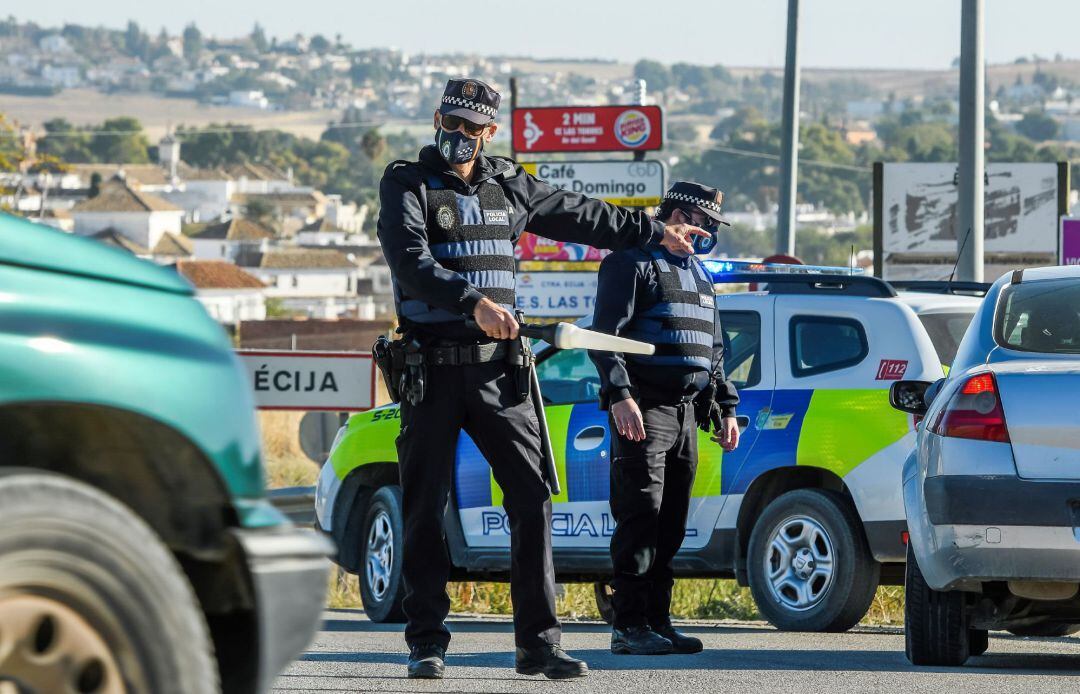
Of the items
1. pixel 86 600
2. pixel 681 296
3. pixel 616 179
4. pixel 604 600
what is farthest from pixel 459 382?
pixel 616 179

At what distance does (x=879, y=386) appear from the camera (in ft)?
29.1

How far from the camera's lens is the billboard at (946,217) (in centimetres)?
2006

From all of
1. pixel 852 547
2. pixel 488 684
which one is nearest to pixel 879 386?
pixel 852 547

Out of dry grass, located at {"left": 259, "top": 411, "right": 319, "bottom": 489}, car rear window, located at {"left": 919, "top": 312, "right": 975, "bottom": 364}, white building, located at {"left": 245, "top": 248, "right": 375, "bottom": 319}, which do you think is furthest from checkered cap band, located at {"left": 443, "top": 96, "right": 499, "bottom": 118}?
white building, located at {"left": 245, "top": 248, "right": 375, "bottom": 319}

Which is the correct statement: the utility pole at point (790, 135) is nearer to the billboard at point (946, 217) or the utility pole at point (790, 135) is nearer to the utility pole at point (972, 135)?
the billboard at point (946, 217)

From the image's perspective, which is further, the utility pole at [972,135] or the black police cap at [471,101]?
the utility pole at [972,135]

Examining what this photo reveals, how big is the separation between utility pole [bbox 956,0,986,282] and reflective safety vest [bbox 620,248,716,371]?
789 cm

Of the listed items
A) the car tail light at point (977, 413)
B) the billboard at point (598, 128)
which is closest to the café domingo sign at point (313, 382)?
the car tail light at point (977, 413)

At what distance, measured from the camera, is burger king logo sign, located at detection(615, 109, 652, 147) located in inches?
932

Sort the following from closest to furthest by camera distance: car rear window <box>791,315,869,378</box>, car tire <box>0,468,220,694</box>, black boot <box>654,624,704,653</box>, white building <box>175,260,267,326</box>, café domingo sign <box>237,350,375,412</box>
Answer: car tire <box>0,468,220,694</box>, black boot <box>654,624,704,653</box>, car rear window <box>791,315,869,378</box>, café domingo sign <box>237,350,375,412</box>, white building <box>175,260,267,326</box>

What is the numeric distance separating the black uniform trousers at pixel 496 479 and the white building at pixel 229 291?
130 metres

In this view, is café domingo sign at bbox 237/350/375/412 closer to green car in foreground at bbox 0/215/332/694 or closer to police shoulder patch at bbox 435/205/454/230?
police shoulder patch at bbox 435/205/454/230

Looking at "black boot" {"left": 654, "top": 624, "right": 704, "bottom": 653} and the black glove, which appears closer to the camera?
"black boot" {"left": 654, "top": 624, "right": 704, "bottom": 653}

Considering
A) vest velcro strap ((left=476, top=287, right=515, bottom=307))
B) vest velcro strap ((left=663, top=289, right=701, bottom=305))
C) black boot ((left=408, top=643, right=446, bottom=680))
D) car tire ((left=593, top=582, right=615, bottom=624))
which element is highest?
vest velcro strap ((left=476, top=287, right=515, bottom=307))
